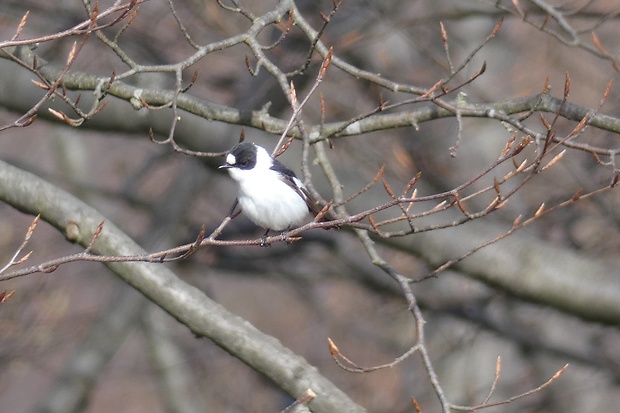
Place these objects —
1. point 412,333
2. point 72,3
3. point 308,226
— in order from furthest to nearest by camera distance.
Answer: point 412,333 → point 72,3 → point 308,226

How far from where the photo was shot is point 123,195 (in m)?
8.38

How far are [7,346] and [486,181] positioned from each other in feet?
15.2

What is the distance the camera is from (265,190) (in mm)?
4250

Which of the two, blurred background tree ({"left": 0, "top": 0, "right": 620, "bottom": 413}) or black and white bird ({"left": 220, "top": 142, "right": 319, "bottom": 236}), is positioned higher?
blurred background tree ({"left": 0, "top": 0, "right": 620, "bottom": 413})

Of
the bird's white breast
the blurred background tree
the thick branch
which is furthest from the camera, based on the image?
the bird's white breast

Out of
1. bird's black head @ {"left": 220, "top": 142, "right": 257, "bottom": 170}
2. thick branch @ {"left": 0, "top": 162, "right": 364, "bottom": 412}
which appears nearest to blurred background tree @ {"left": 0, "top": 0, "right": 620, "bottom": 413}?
thick branch @ {"left": 0, "top": 162, "right": 364, "bottom": 412}

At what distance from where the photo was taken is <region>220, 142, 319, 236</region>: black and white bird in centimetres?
424

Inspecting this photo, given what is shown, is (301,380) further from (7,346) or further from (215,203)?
(215,203)

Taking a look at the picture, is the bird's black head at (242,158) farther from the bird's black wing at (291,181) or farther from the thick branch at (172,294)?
the thick branch at (172,294)

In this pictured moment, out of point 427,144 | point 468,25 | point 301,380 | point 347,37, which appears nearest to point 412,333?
point 427,144

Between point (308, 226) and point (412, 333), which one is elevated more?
point (412, 333)

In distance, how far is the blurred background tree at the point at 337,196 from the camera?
3928 mm

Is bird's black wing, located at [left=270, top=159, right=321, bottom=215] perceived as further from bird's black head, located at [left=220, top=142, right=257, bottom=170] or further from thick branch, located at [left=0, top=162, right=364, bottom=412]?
thick branch, located at [left=0, top=162, right=364, bottom=412]

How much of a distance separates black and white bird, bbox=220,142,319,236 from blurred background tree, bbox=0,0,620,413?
26cm
